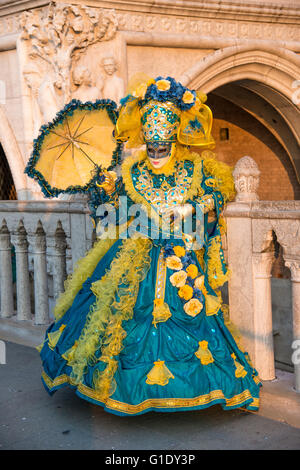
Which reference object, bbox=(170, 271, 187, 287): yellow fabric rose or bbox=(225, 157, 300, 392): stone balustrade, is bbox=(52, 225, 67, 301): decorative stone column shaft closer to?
bbox=(225, 157, 300, 392): stone balustrade

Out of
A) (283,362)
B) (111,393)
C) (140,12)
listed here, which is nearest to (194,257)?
(111,393)

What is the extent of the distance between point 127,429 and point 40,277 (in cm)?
223

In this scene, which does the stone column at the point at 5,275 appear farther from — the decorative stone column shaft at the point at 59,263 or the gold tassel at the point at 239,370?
the gold tassel at the point at 239,370

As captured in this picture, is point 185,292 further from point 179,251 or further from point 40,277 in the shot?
point 40,277

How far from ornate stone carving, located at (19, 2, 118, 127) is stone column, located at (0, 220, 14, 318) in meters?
3.12

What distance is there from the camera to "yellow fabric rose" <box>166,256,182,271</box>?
12.3ft

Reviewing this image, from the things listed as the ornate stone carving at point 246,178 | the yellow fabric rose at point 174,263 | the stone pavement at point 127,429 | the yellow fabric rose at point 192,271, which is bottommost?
the stone pavement at point 127,429

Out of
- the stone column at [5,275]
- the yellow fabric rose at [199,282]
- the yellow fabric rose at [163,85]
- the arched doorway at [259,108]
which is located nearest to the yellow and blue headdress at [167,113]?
the yellow fabric rose at [163,85]

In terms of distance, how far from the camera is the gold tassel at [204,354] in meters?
3.52

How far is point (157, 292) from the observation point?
12.1 feet

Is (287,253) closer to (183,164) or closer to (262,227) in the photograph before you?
(262,227)

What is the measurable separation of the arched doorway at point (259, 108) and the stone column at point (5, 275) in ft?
14.5

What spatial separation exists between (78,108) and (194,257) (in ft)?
4.33

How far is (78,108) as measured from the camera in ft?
14.3
